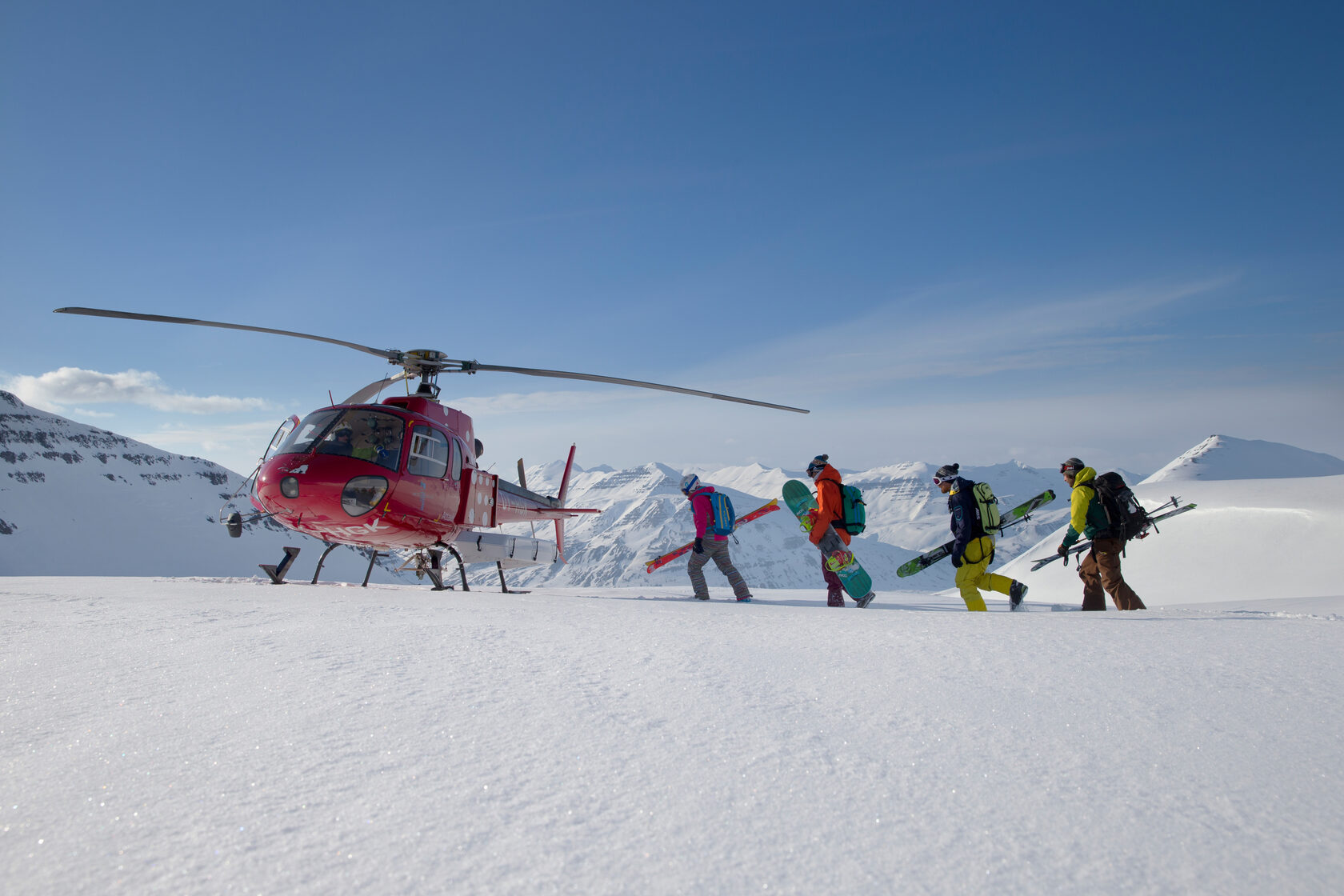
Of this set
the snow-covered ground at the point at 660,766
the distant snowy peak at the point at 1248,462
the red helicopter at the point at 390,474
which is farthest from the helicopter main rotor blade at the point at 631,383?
the distant snowy peak at the point at 1248,462

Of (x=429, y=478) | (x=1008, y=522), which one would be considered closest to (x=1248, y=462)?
(x=1008, y=522)

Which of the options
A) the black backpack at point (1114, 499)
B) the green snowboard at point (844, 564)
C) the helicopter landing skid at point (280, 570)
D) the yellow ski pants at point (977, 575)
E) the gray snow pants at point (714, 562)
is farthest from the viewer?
the helicopter landing skid at point (280, 570)

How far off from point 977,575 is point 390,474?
728 cm

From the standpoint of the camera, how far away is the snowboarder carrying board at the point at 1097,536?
7.72m

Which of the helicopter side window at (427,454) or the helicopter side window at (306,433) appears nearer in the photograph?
the helicopter side window at (306,433)

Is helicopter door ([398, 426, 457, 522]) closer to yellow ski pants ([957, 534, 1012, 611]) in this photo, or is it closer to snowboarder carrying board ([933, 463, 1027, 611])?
snowboarder carrying board ([933, 463, 1027, 611])

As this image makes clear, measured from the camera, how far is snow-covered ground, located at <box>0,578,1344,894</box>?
143 cm

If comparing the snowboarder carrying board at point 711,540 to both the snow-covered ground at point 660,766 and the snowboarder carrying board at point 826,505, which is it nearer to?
the snowboarder carrying board at point 826,505

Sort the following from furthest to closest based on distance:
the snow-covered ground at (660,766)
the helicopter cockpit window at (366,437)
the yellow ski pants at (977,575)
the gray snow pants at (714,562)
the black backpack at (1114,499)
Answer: the gray snow pants at (714,562) < the helicopter cockpit window at (366,437) < the black backpack at (1114,499) < the yellow ski pants at (977,575) < the snow-covered ground at (660,766)

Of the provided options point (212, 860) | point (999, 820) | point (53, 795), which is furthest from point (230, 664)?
point (999, 820)

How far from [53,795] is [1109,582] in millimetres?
9247

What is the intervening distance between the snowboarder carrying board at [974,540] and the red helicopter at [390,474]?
103 inches

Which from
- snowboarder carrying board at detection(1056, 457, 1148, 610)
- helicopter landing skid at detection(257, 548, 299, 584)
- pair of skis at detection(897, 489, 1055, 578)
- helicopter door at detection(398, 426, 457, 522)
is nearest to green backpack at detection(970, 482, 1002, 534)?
pair of skis at detection(897, 489, 1055, 578)

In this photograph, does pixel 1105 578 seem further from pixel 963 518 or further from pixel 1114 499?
pixel 963 518
